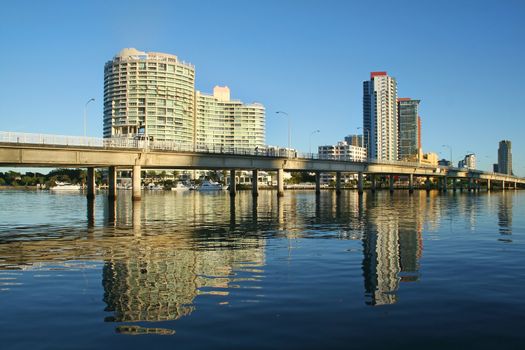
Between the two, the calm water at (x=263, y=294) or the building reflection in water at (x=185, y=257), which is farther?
the building reflection in water at (x=185, y=257)

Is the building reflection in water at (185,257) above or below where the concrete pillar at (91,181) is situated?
below

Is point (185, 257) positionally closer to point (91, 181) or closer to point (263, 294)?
point (263, 294)

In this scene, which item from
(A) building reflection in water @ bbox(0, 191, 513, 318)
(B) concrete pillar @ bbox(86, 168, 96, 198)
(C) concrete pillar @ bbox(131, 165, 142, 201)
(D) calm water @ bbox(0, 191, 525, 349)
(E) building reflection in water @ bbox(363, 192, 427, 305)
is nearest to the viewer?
(D) calm water @ bbox(0, 191, 525, 349)

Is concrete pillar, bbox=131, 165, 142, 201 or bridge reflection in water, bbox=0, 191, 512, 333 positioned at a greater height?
concrete pillar, bbox=131, 165, 142, 201

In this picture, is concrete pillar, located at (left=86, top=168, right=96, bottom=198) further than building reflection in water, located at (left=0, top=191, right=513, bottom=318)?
Yes

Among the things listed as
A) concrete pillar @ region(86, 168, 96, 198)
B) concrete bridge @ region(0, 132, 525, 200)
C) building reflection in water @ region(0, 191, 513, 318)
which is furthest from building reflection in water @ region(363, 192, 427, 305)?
concrete pillar @ region(86, 168, 96, 198)

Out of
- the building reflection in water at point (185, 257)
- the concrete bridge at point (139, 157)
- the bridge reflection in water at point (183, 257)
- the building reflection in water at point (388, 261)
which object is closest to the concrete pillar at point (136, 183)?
the concrete bridge at point (139, 157)

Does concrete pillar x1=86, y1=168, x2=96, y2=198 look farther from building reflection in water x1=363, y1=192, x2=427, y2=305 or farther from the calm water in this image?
building reflection in water x1=363, y1=192, x2=427, y2=305

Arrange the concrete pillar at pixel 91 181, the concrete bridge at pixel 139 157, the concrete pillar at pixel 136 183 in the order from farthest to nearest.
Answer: the concrete pillar at pixel 91 181 < the concrete pillar at pixel 136 183 < the concrete bridge at pixel 139 157

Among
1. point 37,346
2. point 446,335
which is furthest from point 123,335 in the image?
point 446,335

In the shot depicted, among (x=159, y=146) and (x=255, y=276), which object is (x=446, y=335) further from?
(x=159, y=146)

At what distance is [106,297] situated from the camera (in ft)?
41.1

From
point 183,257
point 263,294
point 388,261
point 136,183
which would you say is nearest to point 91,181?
point 136,183

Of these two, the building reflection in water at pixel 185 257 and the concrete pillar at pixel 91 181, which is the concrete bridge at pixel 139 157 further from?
the building reflection in water at pixel 185 257
